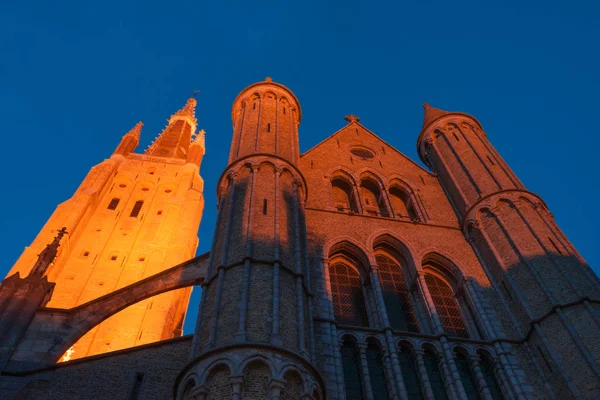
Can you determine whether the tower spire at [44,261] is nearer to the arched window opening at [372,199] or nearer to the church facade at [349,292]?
the church facade at [349,292]

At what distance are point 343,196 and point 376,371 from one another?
24.7 feet

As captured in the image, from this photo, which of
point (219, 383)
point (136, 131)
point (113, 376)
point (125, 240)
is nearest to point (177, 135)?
point (136, 131)

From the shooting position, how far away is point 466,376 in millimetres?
12289

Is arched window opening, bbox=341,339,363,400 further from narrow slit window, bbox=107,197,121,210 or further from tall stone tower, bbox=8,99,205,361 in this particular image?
narrow slit window, bbox=107,197,121,210

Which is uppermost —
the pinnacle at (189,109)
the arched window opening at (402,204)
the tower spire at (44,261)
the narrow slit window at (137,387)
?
the pinnacle at (189,109)

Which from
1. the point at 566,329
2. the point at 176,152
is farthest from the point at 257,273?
the point at 176,152

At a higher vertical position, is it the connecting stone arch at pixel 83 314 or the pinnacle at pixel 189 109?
the pinnacle at pixel 189 109

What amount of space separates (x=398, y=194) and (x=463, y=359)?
7.48 metres

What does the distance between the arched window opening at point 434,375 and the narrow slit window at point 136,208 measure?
23.4 m

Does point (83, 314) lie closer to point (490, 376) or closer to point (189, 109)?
point (490, 376)

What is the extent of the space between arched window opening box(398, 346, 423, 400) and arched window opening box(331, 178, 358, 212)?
5436 mm

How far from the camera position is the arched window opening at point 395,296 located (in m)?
13.7

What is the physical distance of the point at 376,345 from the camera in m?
12.3

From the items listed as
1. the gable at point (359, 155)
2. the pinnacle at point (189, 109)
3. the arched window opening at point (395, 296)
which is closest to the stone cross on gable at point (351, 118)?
the gable at point (359, 155)
